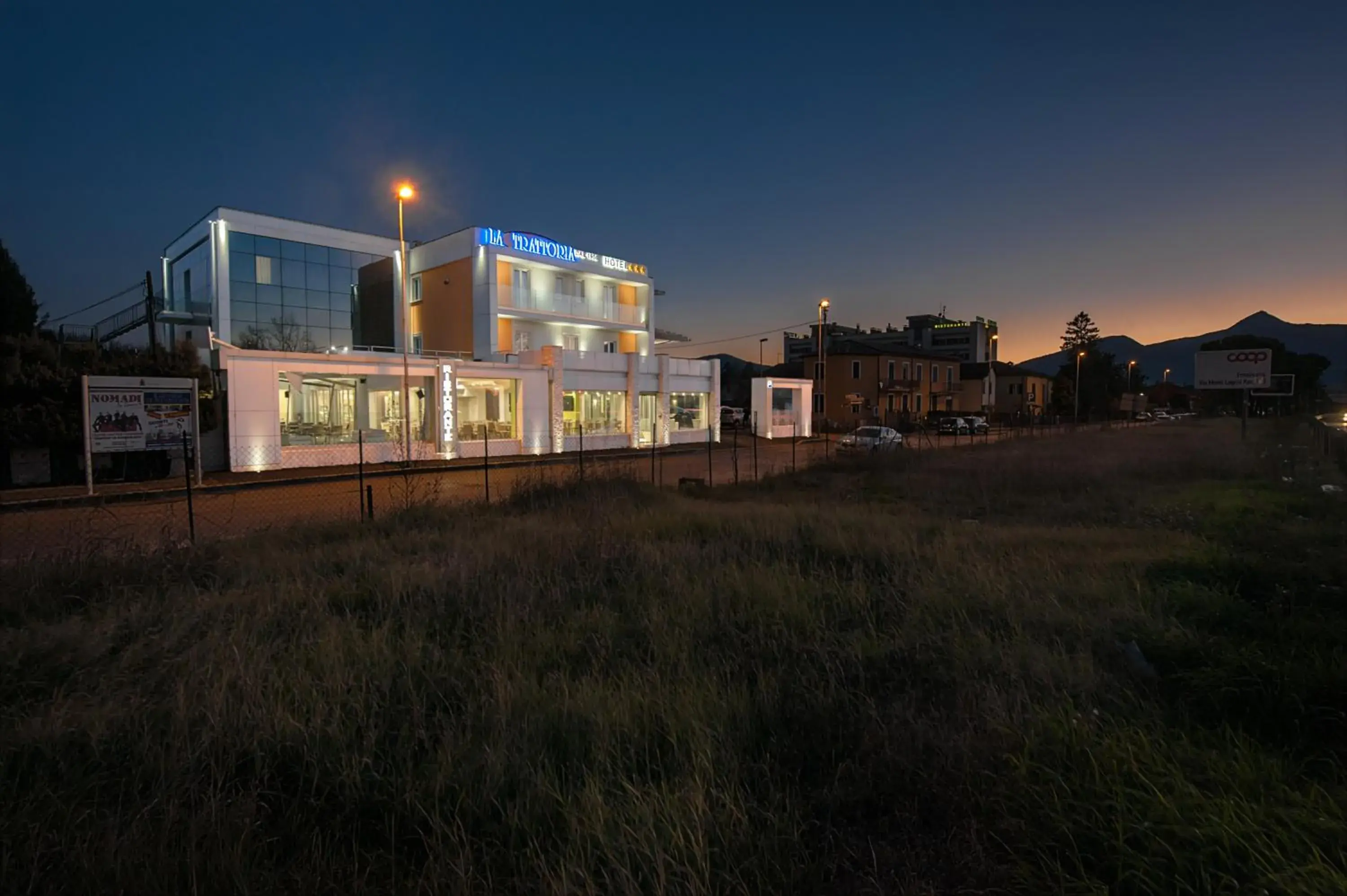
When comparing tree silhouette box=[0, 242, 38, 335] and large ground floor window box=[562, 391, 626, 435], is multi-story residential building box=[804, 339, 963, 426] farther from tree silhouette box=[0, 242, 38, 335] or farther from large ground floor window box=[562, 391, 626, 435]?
tree silhouette box=[0, 242, 38, 335]

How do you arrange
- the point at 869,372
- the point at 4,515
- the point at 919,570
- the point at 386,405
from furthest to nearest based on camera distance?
the point at 869,372, the point at 386,405, the point at 4,515, the point at 919,570

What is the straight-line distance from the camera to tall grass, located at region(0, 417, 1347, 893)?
269 cm

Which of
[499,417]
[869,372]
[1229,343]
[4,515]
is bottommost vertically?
[4,515]

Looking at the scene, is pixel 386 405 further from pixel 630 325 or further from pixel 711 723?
pixel 711 723

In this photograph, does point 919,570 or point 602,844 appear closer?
point 602,844

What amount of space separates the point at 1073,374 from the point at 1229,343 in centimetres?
1883

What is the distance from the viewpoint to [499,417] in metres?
32.1

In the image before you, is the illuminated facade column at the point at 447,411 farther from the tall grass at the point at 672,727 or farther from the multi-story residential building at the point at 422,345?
the tall grass at the point at 672,727

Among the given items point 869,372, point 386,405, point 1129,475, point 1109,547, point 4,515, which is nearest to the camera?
point 1109,547

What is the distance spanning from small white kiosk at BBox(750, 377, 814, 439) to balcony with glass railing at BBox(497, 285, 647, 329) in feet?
32.0

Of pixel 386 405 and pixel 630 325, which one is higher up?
pixel 630 325

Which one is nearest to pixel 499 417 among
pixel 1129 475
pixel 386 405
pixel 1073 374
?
pixel 386 405

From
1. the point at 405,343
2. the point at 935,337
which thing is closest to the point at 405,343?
the point at 405,343

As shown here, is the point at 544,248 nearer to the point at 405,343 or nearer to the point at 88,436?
the point at 405,343
